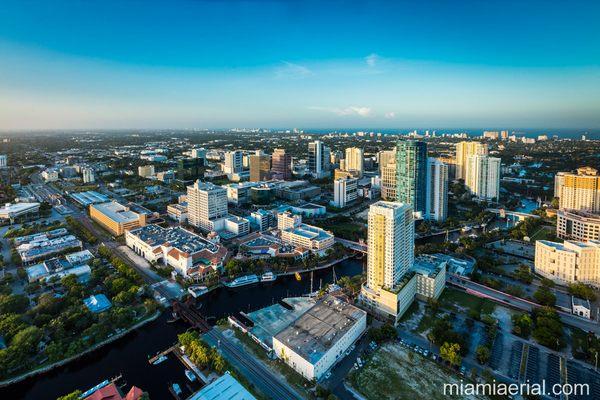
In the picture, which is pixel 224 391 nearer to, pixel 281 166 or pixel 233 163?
pixel 281 166

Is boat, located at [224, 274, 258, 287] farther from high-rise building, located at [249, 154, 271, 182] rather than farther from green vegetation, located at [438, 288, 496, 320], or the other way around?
high-rise building, located at [249, 154, 271, 182]

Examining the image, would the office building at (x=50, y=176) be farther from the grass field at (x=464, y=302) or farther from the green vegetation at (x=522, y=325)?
the green vegetation at (x=522, y=325)

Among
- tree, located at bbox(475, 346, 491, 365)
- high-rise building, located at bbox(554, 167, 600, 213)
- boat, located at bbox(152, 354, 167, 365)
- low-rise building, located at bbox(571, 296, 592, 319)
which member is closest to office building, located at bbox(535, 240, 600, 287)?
low-rise building, located at bbox(571, 296, 592, 319)

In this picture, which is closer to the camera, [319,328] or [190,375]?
[190,375]

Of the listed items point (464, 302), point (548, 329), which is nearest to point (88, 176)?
point (464, 302)

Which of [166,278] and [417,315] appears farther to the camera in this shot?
[166,278]

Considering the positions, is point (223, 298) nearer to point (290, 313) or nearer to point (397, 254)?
point (290, 313)

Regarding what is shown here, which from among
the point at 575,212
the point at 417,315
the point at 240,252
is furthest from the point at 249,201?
the point at 575,212
